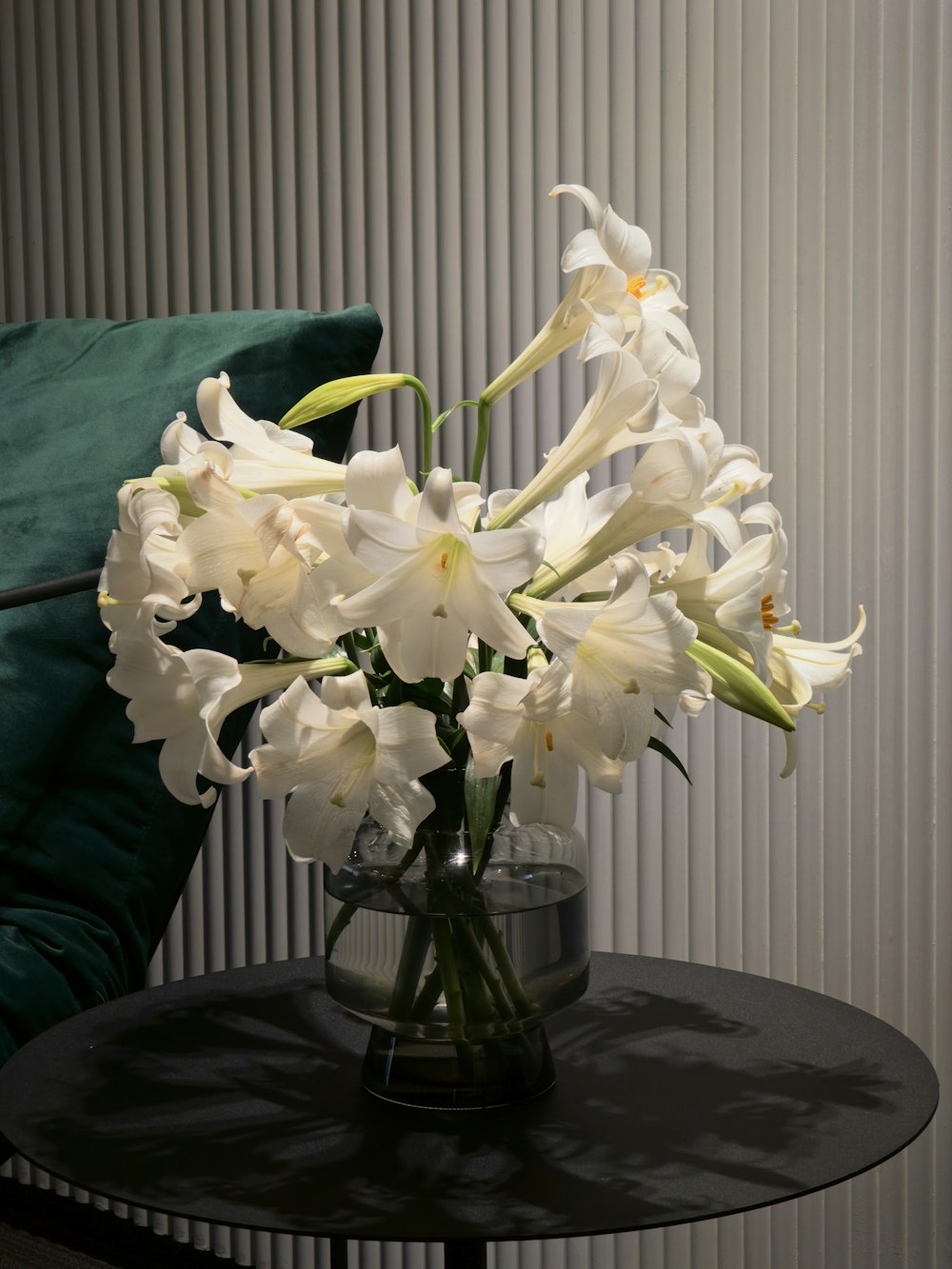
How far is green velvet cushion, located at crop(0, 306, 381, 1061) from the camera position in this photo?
1.20m

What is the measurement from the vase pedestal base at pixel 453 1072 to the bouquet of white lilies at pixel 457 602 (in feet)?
0.49

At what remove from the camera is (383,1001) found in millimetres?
808

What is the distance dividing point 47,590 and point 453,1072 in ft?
1.85

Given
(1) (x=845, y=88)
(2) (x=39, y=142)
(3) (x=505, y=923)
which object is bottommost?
(3) (x=505, y=923)

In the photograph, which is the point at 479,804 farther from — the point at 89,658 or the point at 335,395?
the point at 89,658

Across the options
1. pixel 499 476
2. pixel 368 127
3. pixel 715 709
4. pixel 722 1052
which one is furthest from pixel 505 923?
pixel 368 127

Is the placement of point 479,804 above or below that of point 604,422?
below

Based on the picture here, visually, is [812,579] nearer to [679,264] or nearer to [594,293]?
[679,264]

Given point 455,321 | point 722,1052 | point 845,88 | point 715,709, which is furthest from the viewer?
point 455,321

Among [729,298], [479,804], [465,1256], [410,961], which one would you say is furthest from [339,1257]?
[729,298]

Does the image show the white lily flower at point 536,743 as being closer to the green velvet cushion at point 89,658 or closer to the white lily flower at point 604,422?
the white lily flower at point 604,422

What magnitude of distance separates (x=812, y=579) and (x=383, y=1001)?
784 millimetres

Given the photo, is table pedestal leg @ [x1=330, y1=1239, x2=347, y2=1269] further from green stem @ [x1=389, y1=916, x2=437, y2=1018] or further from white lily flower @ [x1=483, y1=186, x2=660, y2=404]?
white lily flower @ [x1=483, y1=186, x2=660, y2=404]

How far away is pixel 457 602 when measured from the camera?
684 millimetres
